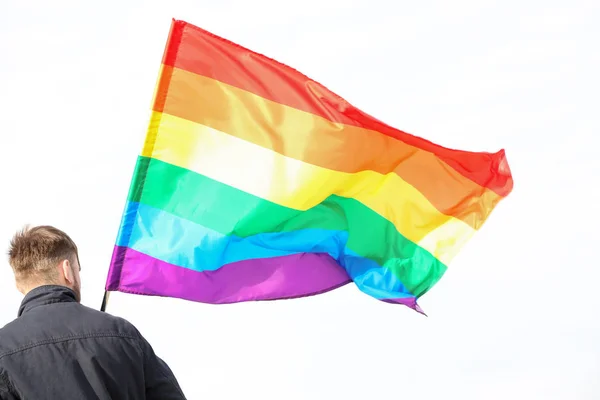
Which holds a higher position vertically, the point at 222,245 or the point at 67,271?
the point at 67,271

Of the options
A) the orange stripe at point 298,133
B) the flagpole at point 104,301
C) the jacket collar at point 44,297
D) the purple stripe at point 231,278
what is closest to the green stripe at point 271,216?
the purple stripe at point 231,278

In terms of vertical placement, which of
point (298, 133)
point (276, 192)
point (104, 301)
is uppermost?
point (298, 133)

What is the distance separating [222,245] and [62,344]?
11.6ft

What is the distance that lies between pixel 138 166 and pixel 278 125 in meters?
1.25

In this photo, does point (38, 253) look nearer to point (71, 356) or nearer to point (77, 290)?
point (77, 290)

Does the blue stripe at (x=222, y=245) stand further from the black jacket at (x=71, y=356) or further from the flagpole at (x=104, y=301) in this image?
the black jacket at (x=71, y=356)

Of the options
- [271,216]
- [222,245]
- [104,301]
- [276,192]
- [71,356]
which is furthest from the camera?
[276,192]

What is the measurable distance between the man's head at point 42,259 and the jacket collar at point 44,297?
4cm

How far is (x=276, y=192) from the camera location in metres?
7.73

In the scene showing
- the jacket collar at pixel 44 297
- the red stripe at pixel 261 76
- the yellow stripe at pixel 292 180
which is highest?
the red stripe at pixel 261 76

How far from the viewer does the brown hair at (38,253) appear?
417 cm

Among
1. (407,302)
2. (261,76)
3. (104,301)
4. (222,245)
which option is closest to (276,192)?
(222,245)

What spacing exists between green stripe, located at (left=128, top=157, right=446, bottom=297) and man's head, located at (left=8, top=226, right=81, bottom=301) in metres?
2.92

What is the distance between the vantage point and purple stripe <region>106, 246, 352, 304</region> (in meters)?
7.09
